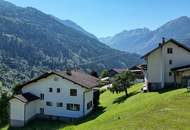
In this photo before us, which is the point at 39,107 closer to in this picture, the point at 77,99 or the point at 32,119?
the point at 32,119

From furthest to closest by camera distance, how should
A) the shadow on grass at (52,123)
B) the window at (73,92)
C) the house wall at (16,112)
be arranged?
the window at (73,92), the house wall at (16,112), the shadow on grass at (52,123)

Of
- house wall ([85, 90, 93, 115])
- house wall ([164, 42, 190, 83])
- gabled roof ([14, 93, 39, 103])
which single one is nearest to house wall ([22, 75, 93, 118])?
house wall ([85, 90, 93, 115])

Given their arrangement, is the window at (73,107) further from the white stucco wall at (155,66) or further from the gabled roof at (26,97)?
the white stucco wall at (155,66)

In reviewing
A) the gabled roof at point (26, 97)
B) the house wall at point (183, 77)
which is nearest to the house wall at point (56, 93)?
the gabled roof at point (26, 97)

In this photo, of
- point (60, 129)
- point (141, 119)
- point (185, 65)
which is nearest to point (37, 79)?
point (60, 129)

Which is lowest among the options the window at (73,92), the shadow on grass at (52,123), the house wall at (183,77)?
the shadow on grass at (52,123)

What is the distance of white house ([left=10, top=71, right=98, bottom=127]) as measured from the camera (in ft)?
218

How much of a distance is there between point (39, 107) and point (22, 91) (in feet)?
16.6

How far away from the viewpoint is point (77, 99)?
68.8 m

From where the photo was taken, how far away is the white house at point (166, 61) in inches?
2822

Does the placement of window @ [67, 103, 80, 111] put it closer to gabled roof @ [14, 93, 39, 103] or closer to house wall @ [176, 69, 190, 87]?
gabled roof @ [14, 93, 39, 103]

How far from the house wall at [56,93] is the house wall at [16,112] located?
6042 millimetres

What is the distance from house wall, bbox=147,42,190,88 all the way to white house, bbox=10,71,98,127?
1339 centimetres

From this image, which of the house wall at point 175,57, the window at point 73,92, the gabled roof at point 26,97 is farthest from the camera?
the house wall at point 175,57
